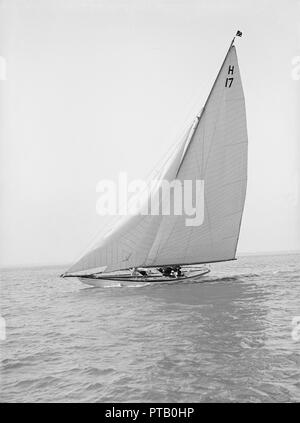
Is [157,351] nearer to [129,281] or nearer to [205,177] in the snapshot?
[129,281]

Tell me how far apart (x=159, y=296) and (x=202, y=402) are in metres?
15.6

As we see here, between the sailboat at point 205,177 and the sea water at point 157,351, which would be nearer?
the sea water at point 157,351

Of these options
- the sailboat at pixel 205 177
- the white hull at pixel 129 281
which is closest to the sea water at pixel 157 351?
the white hull at pixel 129 281

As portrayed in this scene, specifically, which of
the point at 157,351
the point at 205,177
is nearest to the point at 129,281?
the point at 205,177

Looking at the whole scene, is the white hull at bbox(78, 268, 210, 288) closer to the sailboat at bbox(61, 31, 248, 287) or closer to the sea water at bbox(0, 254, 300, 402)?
the sailboat at bbox(61, 31, 248, 287)

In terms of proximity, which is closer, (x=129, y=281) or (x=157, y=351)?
(x=157, y=351)

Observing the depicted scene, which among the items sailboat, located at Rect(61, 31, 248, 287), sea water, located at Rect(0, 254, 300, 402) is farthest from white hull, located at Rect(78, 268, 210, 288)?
sea water, located at Rect(0, 254, 300, 402)

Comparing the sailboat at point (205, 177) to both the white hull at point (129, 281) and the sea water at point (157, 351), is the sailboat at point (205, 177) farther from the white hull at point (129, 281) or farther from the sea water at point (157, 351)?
the sea water at point (157, 351)

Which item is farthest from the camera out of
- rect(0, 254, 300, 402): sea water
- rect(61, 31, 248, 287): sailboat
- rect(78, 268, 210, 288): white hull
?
rect(78, 268, 210, 288): white hull

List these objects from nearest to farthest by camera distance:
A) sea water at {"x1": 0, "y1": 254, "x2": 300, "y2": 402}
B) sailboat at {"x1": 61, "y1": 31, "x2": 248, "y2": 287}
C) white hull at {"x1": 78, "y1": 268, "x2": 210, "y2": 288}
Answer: sea water at {"x1": 0, "y1": 254, "x2": 300, "y2": 402} < sailboat at {"x1": 61, "y1": 31, "x2": 248, "y2": 287} < white hull at {"x1": 78, "y1": 268, "x2": 210, "y2": 288}

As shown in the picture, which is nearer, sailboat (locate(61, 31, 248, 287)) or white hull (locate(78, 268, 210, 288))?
sailboat (locate(61, 31, 248, 287))

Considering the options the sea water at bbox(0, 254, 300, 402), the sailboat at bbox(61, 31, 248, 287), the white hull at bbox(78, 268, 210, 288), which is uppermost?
the sailboat at bbox(61, 31, 248, 287)

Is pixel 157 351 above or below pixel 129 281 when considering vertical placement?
below

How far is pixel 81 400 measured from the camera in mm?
8828
